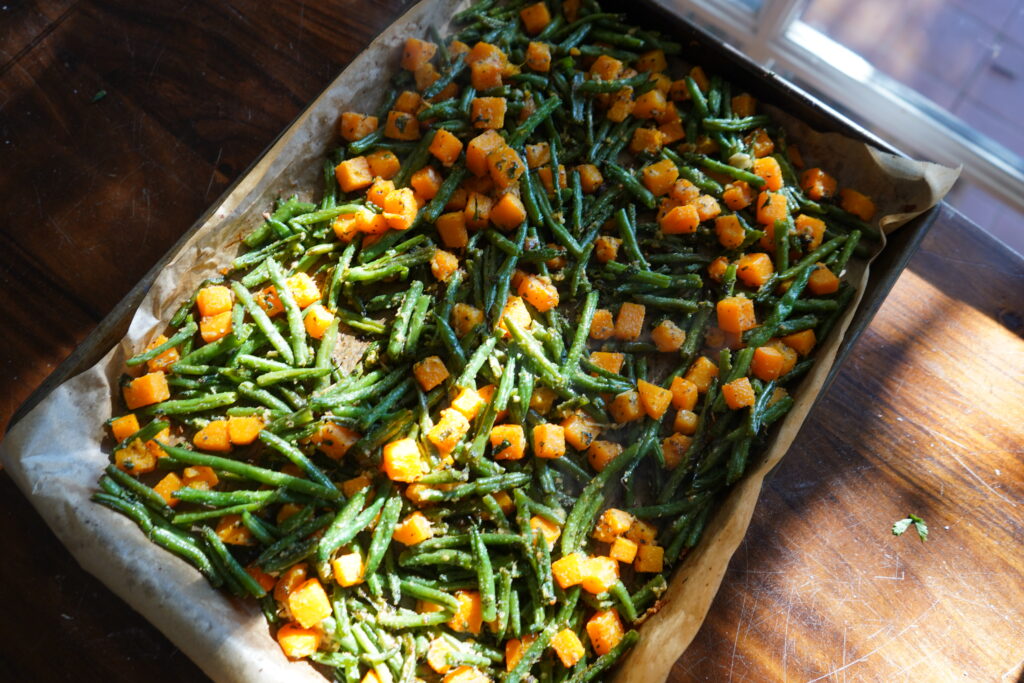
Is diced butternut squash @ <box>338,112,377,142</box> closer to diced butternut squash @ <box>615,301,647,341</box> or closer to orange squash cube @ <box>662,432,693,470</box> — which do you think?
diced butternut squash @ <box>615,301,647,341</box>

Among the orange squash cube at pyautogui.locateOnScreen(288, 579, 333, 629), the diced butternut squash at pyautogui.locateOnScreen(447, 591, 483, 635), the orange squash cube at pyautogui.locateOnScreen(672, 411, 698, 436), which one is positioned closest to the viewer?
the orange squash cube at pyautogui.locateOnScreen(288, 579, 333, 629)

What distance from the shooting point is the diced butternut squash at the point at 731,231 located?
154 inches

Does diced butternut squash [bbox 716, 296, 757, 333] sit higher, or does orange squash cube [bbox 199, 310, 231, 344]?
diced butternut squash [bbox 716, 296, 757, 333]

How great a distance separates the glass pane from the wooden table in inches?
70.7

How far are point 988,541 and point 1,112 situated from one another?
5128mm

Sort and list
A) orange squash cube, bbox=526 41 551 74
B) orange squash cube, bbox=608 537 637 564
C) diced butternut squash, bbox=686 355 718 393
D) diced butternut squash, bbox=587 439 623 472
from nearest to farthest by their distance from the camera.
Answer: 1. orange squash cube, bbox=608 537 637 564
2. diced butternut squash, bbox=587 439 623 472
3. diced butternut squash, bbox=686 355 718 393
4. orange squash cube, bbox=526 41 551 74

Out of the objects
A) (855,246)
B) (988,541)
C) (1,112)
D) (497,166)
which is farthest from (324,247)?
(988,541)

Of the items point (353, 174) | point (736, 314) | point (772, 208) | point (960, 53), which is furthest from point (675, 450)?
point (960, 53)

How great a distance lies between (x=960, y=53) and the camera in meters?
5.59

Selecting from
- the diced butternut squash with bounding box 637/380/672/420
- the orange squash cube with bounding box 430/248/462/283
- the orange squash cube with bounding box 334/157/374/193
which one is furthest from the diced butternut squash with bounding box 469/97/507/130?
the diced butternut squash with bounding box 637/380/672/420

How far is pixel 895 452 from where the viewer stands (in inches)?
150

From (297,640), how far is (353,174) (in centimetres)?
205

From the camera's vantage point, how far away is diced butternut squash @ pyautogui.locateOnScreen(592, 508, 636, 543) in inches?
135

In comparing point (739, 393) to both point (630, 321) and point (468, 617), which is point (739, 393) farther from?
point (468, 617)
